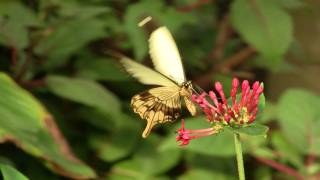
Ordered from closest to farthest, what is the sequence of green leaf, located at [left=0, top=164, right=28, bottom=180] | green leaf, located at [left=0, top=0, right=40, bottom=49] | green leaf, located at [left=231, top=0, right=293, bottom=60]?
1. green leaf, located at [left=0, top=164, right=28, bottom=180]
2. green leaf, located at [left=0, top=0, right=40, bottom=49]
3. green leaf, located at [left=231, top=0, right=293, bottom=60]

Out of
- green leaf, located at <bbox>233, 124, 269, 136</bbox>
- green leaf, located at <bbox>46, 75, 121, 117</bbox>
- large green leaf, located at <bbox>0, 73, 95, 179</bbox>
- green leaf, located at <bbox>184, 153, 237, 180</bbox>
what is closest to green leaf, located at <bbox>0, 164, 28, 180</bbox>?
large green leaf, located at <bbox>0, 73, 95, 179</bbox>

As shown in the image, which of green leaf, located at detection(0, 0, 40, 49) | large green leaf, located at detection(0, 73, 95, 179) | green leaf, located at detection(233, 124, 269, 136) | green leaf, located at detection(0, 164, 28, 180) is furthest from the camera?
green leaf, located at detection(0, 0, 40, 49)

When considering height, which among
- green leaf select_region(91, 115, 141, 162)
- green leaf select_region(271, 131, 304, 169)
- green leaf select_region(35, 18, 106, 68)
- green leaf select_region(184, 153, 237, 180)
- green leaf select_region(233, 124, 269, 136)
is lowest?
green leaf select_region(184, 153, 237, 180)

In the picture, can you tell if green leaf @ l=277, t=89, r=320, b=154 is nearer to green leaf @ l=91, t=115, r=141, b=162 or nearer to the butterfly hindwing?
green leaf @ l=91, t=115, r=141, b=162

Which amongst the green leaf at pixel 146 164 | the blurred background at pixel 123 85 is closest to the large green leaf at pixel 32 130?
the blurred background at pixel 123 85

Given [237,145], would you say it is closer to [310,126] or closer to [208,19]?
[310,126]

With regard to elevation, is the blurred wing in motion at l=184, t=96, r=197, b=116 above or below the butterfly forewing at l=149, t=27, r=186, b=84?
below

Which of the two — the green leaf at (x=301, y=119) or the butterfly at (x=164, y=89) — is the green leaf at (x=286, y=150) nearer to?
the green leaf at (x=301, y=119)

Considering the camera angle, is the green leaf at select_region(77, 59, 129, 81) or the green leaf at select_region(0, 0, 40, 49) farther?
the green leaf at select_region(77, 59, 129, 81)
